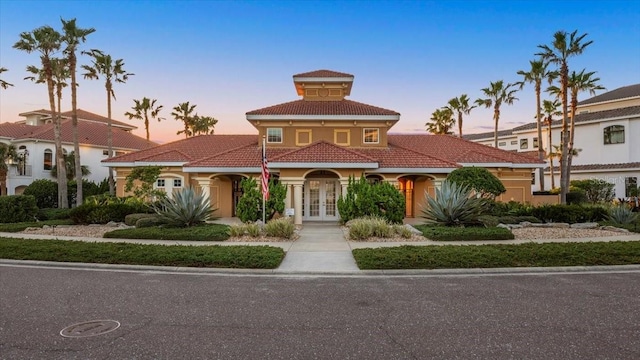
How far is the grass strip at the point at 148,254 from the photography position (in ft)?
34.2

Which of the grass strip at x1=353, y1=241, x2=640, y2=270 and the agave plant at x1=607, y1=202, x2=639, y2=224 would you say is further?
the agave plant at x1=607, y1=202, x2=639, y2=224

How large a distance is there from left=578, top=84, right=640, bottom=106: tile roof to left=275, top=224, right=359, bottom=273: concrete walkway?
3991 cm

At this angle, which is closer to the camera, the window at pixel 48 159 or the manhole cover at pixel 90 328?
the manhole cover at pixel 90 328

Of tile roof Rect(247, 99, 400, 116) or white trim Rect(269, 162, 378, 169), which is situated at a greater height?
tile roof Rect(247, 99, 400, 116)

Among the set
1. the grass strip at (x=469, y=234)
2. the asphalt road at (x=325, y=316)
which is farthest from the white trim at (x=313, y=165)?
the asphalt road at (x=325, y=316)

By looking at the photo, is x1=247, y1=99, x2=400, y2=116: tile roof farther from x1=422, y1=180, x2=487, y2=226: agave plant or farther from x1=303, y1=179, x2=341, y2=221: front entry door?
x1=422, y1=180, x2=487, y2=226: agave plant

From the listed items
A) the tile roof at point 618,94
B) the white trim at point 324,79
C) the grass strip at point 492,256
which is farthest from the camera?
the tile roof at point 618,94

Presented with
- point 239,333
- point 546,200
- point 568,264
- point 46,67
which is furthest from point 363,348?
point 46,67

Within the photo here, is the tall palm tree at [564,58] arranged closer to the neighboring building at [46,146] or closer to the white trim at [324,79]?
the white trim at [324,79]

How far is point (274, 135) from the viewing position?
25.4m

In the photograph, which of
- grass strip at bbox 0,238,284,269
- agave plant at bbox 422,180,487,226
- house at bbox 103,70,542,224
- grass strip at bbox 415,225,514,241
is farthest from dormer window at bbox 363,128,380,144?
grass strip at bbox 0,238,284,269

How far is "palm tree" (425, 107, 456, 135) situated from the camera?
4688cm

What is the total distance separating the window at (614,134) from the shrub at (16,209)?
156 feet

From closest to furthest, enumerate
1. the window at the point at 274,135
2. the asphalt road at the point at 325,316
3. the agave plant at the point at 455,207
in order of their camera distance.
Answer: the asphalt road at the point at 325,316, the agave plant at the point at 455,207, the window at the point at 274,135
